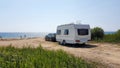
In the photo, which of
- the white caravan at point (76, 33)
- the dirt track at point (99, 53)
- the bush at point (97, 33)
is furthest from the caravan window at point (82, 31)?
the bush at point (97, 33)

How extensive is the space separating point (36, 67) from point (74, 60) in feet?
8.80

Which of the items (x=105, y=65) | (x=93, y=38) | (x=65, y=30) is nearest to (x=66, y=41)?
(x=65, y=30)

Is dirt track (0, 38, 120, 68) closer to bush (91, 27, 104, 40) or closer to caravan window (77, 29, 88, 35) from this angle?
caravan window (77, 29, 88, 35)

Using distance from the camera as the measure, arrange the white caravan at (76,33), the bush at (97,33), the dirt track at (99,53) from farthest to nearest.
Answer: the bush at (97,33), the white caravan at (76,33), the dirt track at (99,53)

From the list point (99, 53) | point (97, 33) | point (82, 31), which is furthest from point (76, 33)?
point (97, 33)

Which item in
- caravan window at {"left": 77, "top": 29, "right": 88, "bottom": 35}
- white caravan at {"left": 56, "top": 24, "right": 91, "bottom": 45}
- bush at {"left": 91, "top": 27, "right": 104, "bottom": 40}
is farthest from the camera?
bush at {"left": 91, "top": 27, "right": 104, "bottom": 40}

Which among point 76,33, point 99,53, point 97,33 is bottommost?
point 99,53

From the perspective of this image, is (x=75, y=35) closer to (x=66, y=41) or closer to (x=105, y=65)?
(x=66, y=41)

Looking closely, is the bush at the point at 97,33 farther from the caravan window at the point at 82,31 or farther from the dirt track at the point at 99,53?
the dirt track at the point at 99,53

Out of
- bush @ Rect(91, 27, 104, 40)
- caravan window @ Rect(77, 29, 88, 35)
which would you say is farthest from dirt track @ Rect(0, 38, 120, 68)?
bush @ Rect(91, 27, 104, 40)

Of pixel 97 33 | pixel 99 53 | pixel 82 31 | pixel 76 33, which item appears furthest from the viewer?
pixel 97 33

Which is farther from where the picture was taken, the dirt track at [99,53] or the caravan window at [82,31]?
the caravan window at [82,31]

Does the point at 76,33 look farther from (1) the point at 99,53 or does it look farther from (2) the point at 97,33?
(2) the point at 97,33

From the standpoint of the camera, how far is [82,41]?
23641 millimetres
